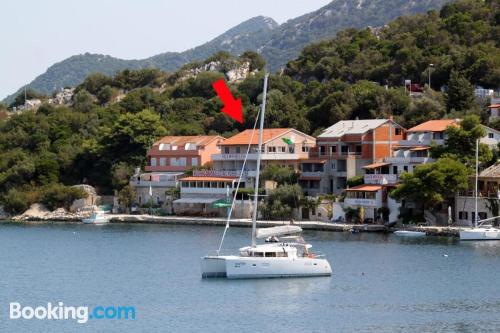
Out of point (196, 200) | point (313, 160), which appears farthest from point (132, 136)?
point (313, 160)

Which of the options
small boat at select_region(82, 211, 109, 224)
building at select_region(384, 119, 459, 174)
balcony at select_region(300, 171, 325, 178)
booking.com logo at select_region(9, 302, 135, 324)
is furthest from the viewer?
small boat at select_region(82, 211, 109, 224)

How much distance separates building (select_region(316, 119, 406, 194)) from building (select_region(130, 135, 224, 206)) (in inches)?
432

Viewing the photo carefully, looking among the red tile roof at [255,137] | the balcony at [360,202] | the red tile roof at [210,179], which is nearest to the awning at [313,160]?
the red tile roof at [255,137]

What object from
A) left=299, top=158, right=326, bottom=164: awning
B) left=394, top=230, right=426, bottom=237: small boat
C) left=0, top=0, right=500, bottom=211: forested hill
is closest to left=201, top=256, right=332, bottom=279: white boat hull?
left=394, top=230, right=426, bottom=237: small boat

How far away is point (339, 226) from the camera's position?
6256 cm

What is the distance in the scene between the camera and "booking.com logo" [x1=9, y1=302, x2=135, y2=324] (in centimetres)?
3609

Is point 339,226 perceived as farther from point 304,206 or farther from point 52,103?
point 52,103

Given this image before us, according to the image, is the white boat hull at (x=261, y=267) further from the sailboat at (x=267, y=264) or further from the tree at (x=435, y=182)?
the tree at (x=435, y=182)

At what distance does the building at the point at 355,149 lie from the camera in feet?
230

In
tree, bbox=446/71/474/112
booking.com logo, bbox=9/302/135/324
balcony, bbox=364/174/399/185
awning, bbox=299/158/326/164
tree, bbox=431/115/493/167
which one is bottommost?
booking.com logo, bbox=9/302/135/324

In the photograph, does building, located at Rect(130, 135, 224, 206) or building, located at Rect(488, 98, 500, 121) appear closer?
building, located at Rect(488, 98, 500, 121)

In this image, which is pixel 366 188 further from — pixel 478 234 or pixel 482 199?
pixel 478 234

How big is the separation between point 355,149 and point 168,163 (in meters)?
16.5

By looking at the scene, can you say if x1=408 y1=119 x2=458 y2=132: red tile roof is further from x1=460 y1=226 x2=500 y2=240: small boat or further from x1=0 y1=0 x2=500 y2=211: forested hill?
x1=460 y1=226 x2=500 y2=240: small boat
